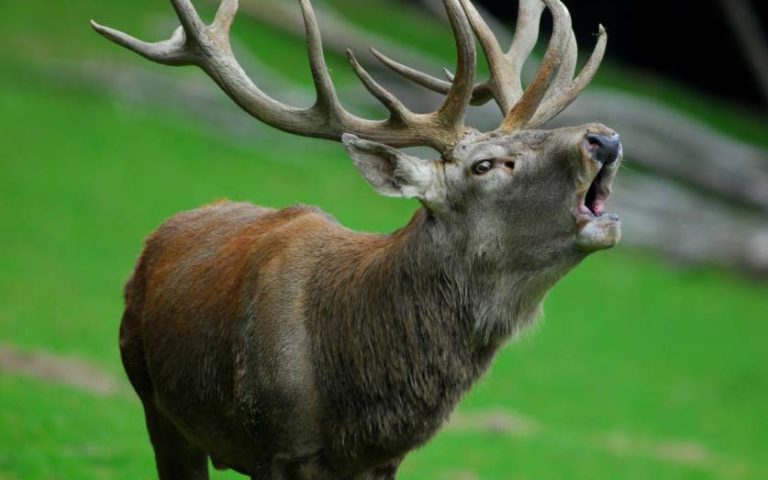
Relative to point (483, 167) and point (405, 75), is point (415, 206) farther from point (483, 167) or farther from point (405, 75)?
point (483, 167)

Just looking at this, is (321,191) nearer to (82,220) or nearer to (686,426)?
(82,220)

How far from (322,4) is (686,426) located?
1403 centimetres

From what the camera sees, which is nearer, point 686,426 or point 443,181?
point 443,181

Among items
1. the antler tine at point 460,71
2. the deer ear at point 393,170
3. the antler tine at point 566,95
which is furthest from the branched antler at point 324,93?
the antler tine at point 566,95

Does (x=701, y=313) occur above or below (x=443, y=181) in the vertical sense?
below

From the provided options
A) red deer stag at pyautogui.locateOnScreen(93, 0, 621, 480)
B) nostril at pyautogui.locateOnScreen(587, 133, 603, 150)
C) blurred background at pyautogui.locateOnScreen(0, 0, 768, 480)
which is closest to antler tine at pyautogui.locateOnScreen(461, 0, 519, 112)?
red deer stag at pyautogui.locateOnScreen(93, 0, 621, 480)

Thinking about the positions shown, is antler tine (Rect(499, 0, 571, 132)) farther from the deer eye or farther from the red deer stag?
the deer eye

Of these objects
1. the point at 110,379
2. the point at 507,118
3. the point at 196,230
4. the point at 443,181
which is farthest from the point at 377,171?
the point at 110,379

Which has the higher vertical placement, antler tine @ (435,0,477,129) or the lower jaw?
antler tine @ (435,0,477,129)

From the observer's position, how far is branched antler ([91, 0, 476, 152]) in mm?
5941

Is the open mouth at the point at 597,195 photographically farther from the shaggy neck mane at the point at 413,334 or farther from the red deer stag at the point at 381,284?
the shaggy neck mane at the point at 413,334

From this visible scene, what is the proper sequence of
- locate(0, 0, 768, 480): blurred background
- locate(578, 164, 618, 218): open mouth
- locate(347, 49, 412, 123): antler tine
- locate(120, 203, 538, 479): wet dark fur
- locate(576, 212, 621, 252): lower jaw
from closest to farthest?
locate(576, 212, 621, 252): lower jaw < locate(578, 164, 618, 218): open mouth < locate(120, 203, 538, 479): wet dark fur < locate(347, 49, 412, 123): antler tine < locate(0, 0, 768, 480): blurred background

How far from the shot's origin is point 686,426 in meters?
13.8

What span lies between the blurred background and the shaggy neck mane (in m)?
2.79
